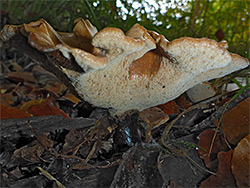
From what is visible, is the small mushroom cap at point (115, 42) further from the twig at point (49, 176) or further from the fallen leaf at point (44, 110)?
the fallen leaf at point (44, 110)

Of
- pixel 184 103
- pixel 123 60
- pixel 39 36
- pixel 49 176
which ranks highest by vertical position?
pixel 39 36

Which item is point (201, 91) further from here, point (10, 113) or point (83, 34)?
point (10, 113)

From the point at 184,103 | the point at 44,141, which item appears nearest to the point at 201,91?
the point at 184,103

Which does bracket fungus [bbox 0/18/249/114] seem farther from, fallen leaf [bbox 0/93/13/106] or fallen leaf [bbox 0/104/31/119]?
fallen leaf [bbox 0/93/13/106]

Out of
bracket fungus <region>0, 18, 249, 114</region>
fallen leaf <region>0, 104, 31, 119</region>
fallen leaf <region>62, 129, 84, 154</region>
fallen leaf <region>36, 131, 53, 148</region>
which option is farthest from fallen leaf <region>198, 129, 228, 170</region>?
fallen leaf <region>0, 104, 31, 119</region>

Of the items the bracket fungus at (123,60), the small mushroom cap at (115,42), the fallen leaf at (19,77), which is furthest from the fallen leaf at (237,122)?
the fallen leaf at (19,77)

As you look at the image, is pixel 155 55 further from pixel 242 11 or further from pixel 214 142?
pixel 242 11

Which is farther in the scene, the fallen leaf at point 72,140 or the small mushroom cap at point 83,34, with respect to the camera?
the fallen leaf at point 72,140
